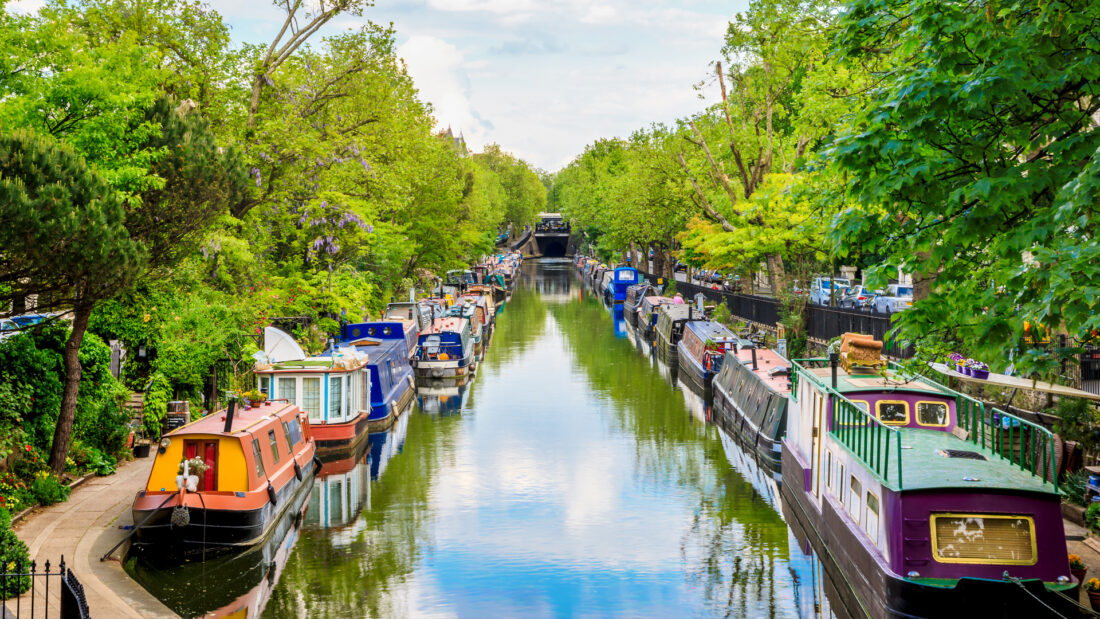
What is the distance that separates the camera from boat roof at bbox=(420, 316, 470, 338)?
48.1 meters

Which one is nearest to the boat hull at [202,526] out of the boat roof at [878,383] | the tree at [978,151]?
A: the boat roof at [878,383]

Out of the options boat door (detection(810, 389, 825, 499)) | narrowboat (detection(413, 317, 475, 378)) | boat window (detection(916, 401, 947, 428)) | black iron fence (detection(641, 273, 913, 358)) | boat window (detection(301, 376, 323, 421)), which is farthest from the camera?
narrowboat (detection(413, 317, 475, 378))

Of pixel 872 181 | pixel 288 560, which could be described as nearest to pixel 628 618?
pixel 288 560

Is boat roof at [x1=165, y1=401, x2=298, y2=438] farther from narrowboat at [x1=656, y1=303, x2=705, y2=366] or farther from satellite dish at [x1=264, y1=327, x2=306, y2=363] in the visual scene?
narrowboat at [x1=656, y1=303, x2=705, y2=366]

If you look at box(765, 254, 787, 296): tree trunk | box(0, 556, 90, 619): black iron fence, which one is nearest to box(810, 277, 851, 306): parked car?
box(765, 254, 787, 296): tree trunk

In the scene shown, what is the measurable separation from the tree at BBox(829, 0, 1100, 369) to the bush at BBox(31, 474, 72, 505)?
15942 millimetres

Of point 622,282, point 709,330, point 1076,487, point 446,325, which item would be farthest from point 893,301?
point 622,282

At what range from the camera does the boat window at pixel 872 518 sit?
15.8 metres

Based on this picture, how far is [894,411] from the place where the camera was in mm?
19516

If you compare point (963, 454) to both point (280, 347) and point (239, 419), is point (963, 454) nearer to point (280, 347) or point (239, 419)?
point (239, 419)

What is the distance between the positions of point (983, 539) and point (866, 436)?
102 inches

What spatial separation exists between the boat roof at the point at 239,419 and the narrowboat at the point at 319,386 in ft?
10.7

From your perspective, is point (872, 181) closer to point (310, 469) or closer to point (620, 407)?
point (310, 469)

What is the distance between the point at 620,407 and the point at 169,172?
22769 mm
